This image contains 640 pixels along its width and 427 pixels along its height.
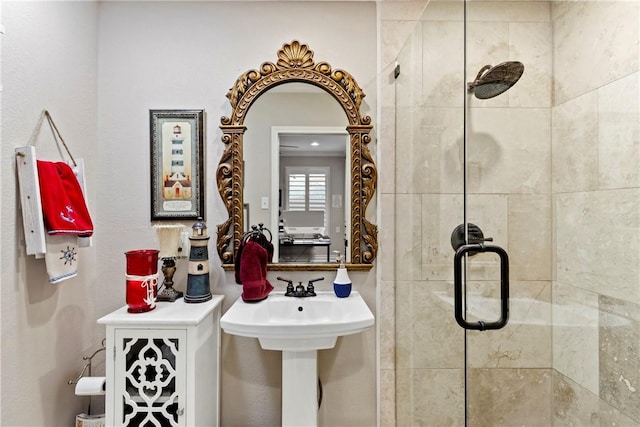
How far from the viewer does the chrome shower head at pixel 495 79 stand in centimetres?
112

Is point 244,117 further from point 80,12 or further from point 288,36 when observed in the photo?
point 80,12

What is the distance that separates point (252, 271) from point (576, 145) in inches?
56.0

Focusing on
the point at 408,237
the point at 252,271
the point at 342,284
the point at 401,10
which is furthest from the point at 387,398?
the point at 401,10

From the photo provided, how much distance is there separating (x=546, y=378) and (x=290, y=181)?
138 cm

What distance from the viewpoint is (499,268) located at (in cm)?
117

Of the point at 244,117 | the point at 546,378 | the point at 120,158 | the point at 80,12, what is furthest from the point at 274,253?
the point at 80,12

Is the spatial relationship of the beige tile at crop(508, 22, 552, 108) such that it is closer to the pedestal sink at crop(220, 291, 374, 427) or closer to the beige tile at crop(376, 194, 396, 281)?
the beige tile at crop(376, 194, 396, 281)

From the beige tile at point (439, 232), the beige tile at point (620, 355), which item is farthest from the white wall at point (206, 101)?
the beige tile at point (620, 355)

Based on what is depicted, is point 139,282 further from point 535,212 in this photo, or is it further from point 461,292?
point 535,212

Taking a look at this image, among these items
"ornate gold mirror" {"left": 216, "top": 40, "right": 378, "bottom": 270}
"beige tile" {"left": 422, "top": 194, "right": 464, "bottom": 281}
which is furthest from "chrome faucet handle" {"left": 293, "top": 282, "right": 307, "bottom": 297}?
"beige tile" {"left": 422, "top": 194, "right": 464, "bottom": 281}

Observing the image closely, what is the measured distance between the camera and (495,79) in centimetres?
117

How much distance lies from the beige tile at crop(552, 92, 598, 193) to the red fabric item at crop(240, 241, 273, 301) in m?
1.27

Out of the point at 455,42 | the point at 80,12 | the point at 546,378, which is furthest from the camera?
the point at 80,12

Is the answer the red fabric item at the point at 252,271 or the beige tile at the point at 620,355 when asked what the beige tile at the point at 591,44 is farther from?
the red fabric item at the point at 252,271
